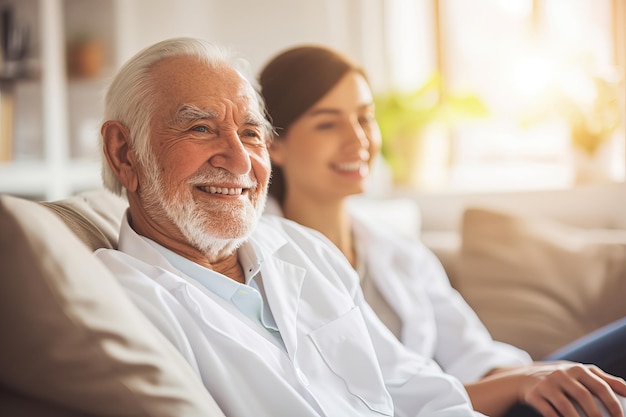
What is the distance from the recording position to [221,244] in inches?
46.8

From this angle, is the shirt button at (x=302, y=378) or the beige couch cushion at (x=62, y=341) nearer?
the beige couch cushion at (x=62, y=341)

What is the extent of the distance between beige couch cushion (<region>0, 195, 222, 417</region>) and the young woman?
3.15 ft

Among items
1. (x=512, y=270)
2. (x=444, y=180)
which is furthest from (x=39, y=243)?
(x=444, y=180)

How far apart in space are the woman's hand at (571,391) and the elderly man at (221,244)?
5.4 inches

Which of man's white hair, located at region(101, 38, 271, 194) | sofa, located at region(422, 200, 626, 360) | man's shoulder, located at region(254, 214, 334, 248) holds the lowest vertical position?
sofa, located at region(422, 200, 626, 360)

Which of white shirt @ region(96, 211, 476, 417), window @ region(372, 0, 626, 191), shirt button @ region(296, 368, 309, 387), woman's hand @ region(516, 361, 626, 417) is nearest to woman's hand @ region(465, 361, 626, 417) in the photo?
woman's hand @ region(516, 361, 626, 417)

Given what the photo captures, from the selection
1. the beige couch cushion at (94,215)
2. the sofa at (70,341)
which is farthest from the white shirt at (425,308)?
the sofa at (70,341)

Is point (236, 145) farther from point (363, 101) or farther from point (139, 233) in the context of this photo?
point (363, 101)

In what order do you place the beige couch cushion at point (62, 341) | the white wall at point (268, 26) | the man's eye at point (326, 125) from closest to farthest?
the beige couch cushion at point (62, 341), the man's eye at point (326, 125), the white wall at point (268, 26)

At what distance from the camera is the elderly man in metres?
1.08

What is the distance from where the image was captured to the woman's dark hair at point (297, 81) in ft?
5.70

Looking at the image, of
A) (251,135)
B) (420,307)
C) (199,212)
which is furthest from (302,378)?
(420,307)

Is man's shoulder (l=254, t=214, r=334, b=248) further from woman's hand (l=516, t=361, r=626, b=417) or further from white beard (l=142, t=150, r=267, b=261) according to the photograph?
woman's hand (l=516, t=361, r=626, b=417)

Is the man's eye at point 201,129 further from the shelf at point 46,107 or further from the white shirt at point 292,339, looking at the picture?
the shelf at point 46,107
